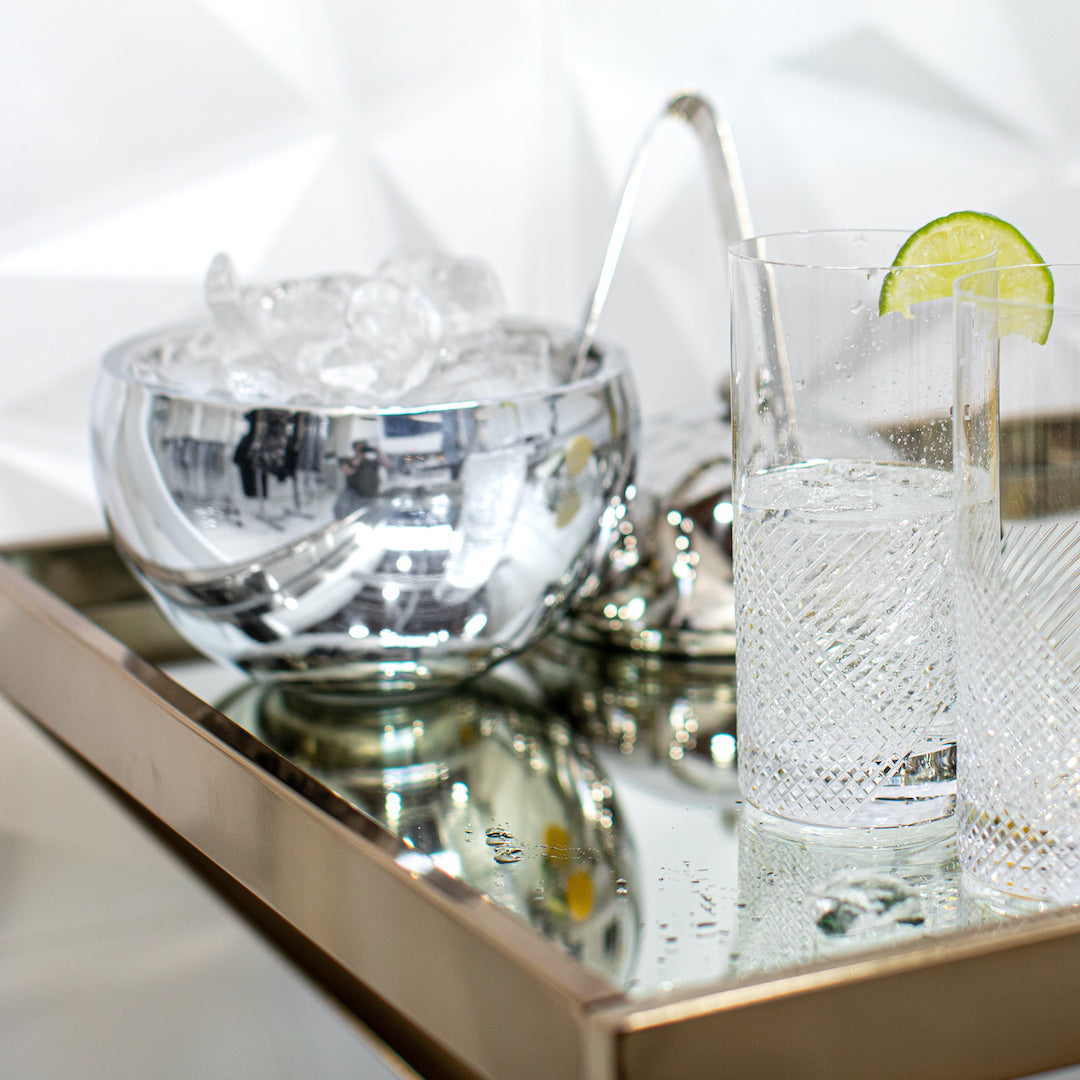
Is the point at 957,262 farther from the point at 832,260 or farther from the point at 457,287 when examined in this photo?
the point at 457,287

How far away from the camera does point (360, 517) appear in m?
0.72

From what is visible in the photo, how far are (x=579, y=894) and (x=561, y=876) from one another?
0.02 metres

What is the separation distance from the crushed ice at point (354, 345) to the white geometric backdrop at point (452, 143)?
109 centimetres

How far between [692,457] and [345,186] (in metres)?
1.19

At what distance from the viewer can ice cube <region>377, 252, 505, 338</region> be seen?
0.89 meters

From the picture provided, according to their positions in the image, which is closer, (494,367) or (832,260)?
(832,260)

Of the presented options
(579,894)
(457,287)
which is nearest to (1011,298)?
(579,894)

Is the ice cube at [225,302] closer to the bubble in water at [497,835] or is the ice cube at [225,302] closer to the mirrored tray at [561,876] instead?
the mirrored tray at [561,876]

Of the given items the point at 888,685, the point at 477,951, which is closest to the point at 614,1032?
the point at 477,951

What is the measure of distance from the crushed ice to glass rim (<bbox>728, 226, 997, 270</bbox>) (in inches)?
7.2

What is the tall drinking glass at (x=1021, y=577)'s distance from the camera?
54 cm

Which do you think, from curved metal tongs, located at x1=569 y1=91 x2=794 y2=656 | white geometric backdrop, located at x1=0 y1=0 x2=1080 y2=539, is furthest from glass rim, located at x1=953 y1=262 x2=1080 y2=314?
white geometric backdrop, located at x1=0 y1=0 x2=1080 y2=539

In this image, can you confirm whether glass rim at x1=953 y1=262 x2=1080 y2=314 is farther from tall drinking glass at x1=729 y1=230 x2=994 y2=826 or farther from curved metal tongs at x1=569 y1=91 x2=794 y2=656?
curved metal tongs at x1=569 y1=91 x2=794 y2=656

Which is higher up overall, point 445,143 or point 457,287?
point 445,143
